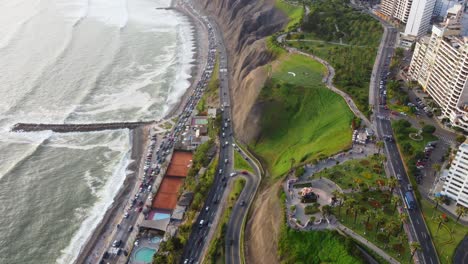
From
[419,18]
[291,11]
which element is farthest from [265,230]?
[291,11]

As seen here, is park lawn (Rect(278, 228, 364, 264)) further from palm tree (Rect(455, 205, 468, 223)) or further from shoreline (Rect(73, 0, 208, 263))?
shoreline (Rect(73, 0, 208, 263))

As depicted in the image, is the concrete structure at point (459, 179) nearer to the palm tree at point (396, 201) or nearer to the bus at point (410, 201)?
the bus at point (410, 201)

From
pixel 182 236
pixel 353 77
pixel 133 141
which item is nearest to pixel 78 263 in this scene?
pixel 182 236

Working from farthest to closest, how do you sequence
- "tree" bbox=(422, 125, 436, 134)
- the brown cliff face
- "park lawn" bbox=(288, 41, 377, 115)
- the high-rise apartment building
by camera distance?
the high-rise apartment building → the brown cliff face → "park lawn" bbox=(288, 41, 377, 115) → "tree" bbox=(422, 125, 436, 134)

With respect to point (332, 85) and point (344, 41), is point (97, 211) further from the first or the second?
point (344, 41)

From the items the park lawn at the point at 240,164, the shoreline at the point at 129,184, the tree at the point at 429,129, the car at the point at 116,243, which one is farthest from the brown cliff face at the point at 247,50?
the car at the point at 116,243

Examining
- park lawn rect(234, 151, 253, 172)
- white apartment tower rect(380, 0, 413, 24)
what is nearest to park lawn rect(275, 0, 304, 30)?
white apartment tower rect(380, 0, 413, 24)
